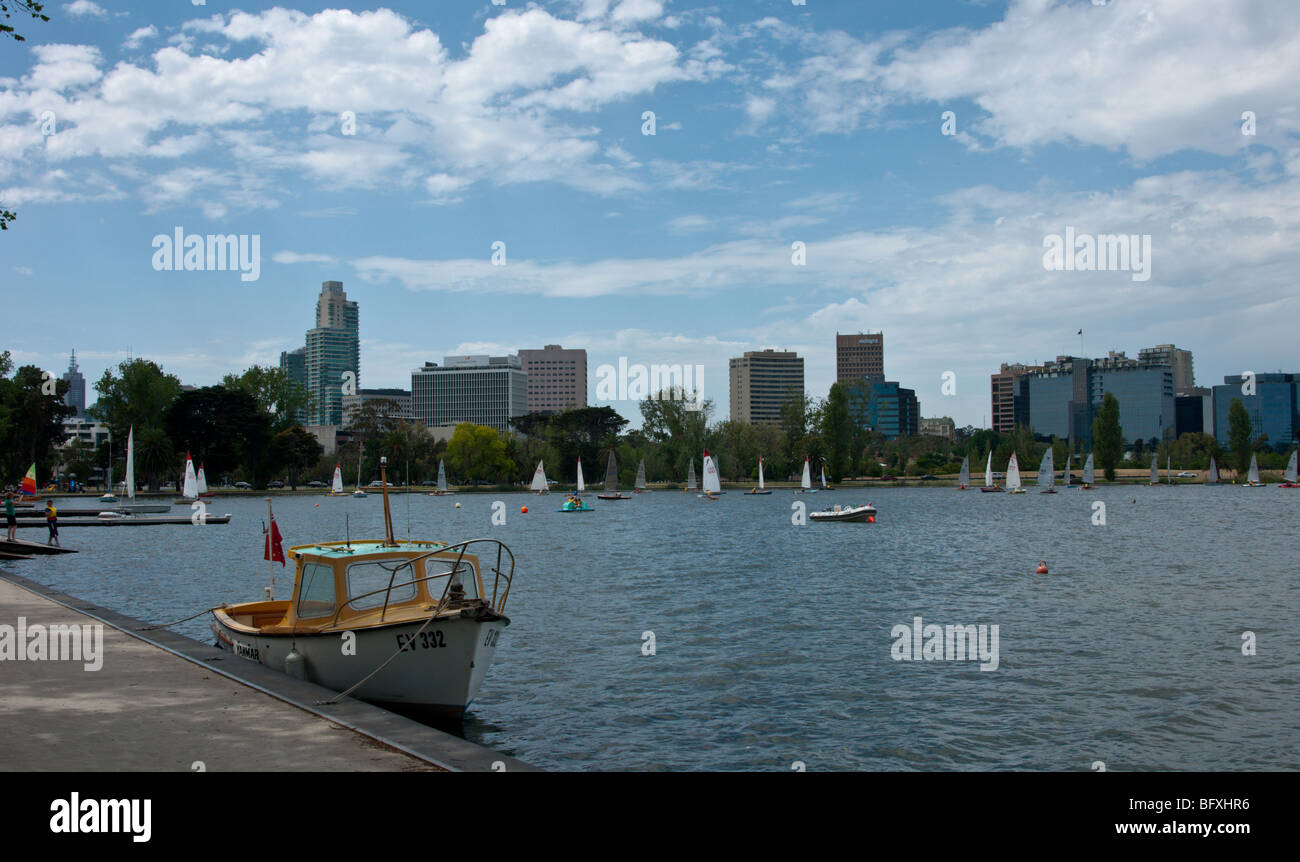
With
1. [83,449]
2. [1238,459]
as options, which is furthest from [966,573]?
[83,449]

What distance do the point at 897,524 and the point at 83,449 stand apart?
18417 centimetres

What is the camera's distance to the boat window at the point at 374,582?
16078 mm

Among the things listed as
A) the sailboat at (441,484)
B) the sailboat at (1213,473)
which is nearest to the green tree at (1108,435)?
the sailboat at (1213,473)

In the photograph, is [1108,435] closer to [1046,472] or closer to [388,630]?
[1046,472]

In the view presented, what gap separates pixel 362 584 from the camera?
53.2 ft

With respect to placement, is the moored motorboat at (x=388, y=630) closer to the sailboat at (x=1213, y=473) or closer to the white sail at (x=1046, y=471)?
the white sail at (x=1046, y=471)

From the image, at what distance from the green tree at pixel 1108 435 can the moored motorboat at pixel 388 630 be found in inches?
6971

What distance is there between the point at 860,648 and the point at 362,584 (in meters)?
13.3

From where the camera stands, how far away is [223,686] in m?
13.8

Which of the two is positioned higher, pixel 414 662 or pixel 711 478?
pixel 414 662

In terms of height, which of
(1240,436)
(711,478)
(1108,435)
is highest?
(1108,435)

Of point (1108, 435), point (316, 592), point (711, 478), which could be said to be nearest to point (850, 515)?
point (711, 478)

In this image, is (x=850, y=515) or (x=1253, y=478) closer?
(x=850, y=515)
